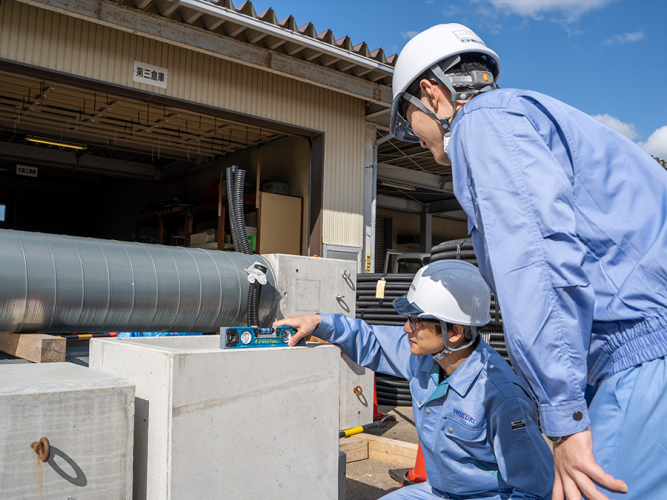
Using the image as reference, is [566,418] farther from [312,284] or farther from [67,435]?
[312,284]

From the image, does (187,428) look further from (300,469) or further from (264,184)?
(264,184)

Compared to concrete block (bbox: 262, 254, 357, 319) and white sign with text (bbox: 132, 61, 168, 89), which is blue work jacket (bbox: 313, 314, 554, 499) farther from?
white sign with text (bbox: 132, 61, 168, 89)

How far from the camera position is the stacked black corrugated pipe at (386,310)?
641 cm

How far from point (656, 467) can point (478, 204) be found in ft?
2.40

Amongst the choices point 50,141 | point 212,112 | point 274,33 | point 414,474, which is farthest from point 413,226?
point 414,474

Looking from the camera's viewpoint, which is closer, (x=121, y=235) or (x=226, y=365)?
(x=226, y=365)

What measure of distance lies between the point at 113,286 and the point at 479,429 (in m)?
2.32

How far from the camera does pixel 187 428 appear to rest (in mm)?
1763

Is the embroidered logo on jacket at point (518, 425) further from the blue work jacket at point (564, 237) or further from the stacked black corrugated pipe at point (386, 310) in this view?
the stacked black corrugated pipe at point (386, 310)

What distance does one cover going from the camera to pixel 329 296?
195 inches

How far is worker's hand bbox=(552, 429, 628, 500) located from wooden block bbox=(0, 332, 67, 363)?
8.41 ft

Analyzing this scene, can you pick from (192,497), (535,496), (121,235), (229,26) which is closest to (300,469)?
(192,497)

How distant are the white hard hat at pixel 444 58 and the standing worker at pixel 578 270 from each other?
0.20m

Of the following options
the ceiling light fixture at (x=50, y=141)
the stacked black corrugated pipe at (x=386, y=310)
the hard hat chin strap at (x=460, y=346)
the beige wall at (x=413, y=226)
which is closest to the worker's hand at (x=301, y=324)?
the hard hat chin strap at (x=460, y=346)
